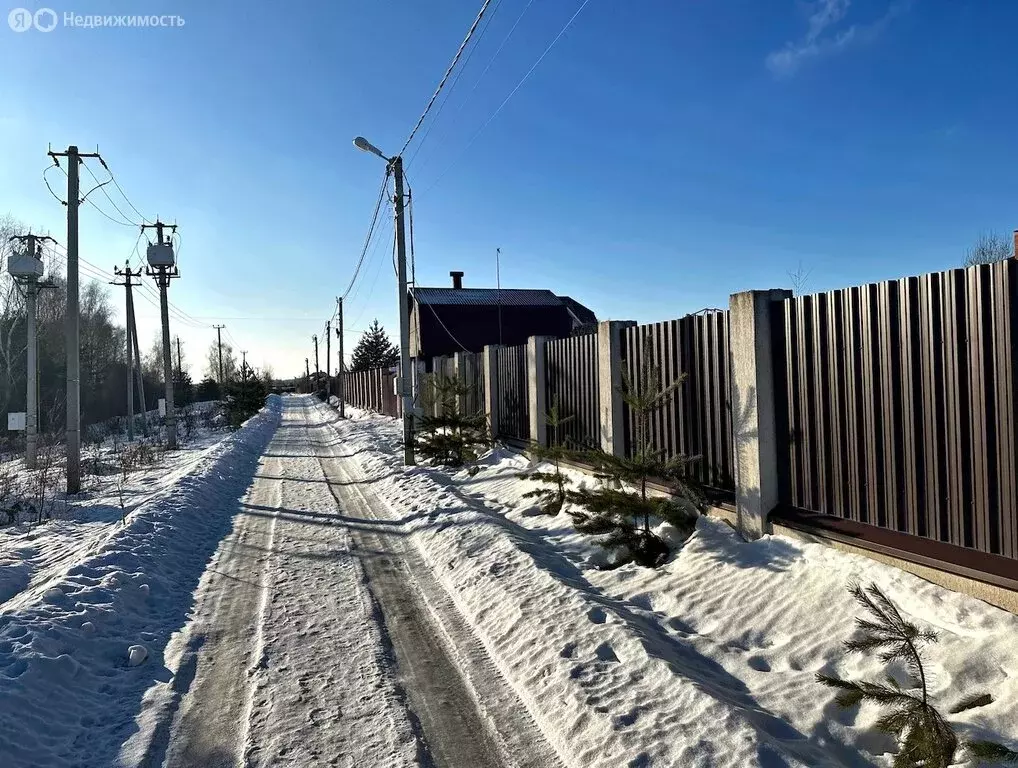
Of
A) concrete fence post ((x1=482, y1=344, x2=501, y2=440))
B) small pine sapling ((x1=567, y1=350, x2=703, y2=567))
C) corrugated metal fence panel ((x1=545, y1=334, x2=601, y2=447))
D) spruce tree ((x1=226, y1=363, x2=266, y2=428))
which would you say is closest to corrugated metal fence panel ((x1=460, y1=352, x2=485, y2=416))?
concrete fence post ((x1=482, y1=344, x2=501, y2=440))

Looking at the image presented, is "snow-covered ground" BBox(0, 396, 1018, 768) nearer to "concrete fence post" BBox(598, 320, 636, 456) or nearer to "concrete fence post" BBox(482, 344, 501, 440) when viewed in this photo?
"concrete fence post" BBox(598, 320, 636, 456)

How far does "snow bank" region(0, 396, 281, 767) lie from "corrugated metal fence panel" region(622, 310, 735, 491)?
4916mm

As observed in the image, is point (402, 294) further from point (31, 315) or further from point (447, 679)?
point (447, 679)

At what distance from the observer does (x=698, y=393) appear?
7.06 meters

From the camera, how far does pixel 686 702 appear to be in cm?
346

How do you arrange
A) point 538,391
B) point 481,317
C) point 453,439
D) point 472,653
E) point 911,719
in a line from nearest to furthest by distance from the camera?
1. point 911,719
2. point 472,653
3. point 538,391
4. point 453,439
5. point 481,317

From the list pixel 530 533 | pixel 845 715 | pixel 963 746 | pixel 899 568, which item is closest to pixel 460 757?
pixel 845 715

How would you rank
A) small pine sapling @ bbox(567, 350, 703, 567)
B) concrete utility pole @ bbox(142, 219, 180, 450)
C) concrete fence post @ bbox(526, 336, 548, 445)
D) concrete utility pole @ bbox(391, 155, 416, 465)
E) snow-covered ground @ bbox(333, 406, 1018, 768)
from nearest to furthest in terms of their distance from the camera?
snow-covered ground @ bbox(333, 406, 1018, 768)
small pine sapling @ bbox(567, 350, 703, 567)
concrete fence post @ bbox(526, 336, 548, 445)
concrete utility pole @ bbox(391, 155, 416, 465)
concrete utility pole @ bbox(142, 219, 180, 450)

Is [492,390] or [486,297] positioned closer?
[492,390]

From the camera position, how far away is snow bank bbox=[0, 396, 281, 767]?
3410mm

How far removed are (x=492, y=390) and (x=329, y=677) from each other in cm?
1104

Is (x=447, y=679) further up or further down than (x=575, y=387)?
further down

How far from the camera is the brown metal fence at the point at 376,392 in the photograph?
1369 inches

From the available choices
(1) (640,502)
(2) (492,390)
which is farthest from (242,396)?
(1) (640,502)
